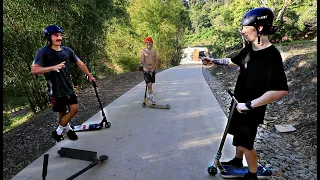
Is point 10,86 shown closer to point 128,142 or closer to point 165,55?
point 128,142

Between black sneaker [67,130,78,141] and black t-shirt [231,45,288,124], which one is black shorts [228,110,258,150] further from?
black sneaker [67,130,78,141]

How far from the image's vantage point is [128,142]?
3350 mm

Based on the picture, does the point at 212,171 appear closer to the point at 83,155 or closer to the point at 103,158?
the point at 103,158

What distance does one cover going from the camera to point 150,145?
10.7 ft

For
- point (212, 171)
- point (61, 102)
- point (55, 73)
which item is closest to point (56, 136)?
point (61, 102)

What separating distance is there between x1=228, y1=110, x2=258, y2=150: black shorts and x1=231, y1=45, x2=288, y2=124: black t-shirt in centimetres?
5

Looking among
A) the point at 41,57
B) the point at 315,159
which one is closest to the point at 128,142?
the point at 41,57

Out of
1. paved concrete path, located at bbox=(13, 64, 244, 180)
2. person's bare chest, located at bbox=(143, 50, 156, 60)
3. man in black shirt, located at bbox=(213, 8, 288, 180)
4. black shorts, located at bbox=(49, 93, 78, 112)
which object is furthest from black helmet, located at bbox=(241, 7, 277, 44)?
person's bare chest, located at bbox=(143, 50, 156, 60)

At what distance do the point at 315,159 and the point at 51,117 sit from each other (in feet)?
13.6

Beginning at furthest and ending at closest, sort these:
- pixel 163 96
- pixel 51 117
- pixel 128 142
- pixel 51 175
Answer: pixel 163 96
pixel 51 117
pixel 128 142
pixel 51 175

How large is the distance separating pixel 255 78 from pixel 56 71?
7.10 ft

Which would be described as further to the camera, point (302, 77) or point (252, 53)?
point (302, 77)

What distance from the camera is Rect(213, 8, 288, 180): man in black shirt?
5.76ft

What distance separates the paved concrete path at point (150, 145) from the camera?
2580 mm
